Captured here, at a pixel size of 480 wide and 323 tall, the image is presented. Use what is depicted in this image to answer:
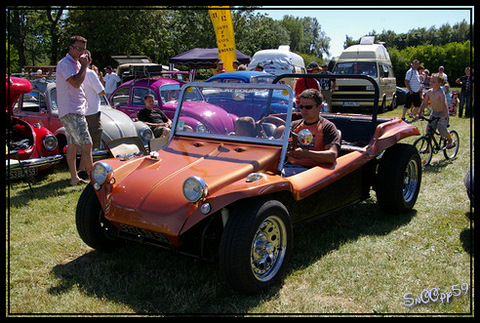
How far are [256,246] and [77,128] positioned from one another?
3.66 m

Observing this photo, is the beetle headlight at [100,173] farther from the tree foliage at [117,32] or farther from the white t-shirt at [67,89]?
the tree foliage at [117,32]

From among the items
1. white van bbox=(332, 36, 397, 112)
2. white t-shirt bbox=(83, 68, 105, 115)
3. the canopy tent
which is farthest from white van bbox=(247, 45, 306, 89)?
white t-shirt bbox=(83, 68, 105, 115)

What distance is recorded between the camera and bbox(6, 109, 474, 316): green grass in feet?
9.79

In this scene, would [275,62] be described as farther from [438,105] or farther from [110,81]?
[438,105]

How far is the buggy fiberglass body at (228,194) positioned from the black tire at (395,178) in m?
0.01

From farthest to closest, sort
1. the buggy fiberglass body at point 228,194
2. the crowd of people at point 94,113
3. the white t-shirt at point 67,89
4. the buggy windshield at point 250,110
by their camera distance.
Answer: the white t-shirt at point 67,89 → the crowd of people at point 94,113 → the buggy windshield at point 250,110 → the buggy fiberglass body at point 228,194

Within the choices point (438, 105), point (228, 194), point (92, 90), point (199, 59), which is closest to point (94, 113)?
point (92, 90)

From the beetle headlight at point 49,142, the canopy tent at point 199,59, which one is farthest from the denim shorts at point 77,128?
the canopy tent at point 199,59

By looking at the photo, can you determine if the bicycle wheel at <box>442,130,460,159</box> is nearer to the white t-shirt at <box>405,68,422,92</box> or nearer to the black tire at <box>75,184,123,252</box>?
the white t-shirt at <box>405,68,422,92</box>

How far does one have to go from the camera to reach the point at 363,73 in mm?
15867

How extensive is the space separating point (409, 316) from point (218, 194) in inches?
59.7

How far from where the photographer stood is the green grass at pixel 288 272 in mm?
2984

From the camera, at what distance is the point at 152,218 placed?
3115mm

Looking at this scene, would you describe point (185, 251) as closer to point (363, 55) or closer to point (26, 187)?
point (26, 187)
